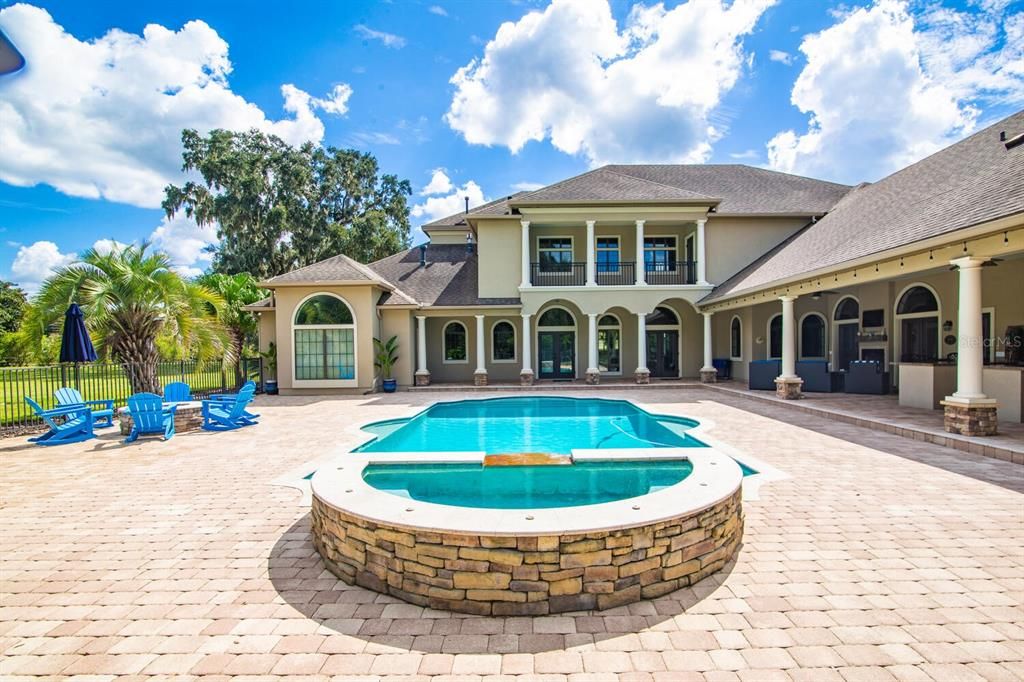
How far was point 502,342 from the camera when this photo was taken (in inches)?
754

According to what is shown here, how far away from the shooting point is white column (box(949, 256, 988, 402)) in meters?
7.67

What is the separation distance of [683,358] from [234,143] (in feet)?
96.6

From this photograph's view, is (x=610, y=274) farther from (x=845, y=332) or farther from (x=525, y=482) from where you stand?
(x=525, y=482)

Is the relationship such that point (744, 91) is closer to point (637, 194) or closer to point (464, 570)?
point (637, 194)

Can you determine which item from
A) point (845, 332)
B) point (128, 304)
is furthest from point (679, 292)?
point (128, 304)

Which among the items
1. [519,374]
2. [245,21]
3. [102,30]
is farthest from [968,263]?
[102,30]

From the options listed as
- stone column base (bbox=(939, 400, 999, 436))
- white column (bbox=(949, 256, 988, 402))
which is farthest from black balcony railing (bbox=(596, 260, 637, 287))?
stone column base (bbox=(939, 400, 999, 436))

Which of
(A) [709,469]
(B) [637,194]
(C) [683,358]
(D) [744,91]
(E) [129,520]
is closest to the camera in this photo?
(A) [709,469]

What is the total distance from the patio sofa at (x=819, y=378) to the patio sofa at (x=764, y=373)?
2.19ft

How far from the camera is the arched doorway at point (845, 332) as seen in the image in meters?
14.4

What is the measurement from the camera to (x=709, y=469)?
4441 millimetres

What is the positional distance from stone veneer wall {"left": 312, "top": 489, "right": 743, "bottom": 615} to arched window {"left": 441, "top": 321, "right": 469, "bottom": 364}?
15.8 metres

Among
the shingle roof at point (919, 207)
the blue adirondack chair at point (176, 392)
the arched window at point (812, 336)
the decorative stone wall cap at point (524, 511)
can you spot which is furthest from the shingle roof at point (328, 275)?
the arched window at point (812, 336)

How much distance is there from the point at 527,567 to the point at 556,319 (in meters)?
16.5
